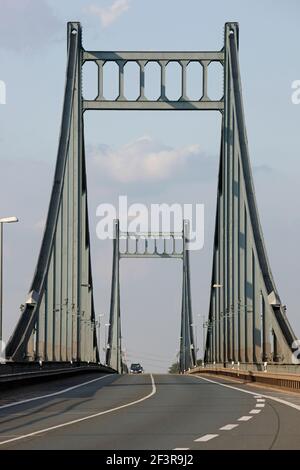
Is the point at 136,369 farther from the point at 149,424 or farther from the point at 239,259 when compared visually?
the point at 149,424

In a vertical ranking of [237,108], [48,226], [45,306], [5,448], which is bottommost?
[5,448]

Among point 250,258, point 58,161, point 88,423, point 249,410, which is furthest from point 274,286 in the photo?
point 88,423

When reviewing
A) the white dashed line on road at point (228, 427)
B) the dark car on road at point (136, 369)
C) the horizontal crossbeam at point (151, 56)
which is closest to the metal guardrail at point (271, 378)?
the horizontal crossbeam at point (151, 56)

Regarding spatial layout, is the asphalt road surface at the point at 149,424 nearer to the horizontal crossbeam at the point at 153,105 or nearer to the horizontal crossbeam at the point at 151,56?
the horizontal crossbeam at the point at 153,105

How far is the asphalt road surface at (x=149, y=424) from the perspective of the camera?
1417cm

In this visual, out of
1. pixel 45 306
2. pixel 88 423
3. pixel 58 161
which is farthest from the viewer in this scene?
pixel 58 161

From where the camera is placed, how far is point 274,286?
52.3 m

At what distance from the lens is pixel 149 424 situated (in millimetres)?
17812

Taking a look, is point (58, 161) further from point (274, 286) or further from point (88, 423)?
point (88, 423)

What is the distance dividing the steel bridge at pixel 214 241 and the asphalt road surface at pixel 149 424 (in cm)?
2234

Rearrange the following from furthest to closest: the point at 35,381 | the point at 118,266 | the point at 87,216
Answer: the point at 118,266, the point at 87,216, the point at 35,381

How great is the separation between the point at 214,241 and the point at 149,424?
5892 centimetres

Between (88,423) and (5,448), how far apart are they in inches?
178

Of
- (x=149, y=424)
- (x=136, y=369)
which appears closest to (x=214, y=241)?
(x=149, y=424)
